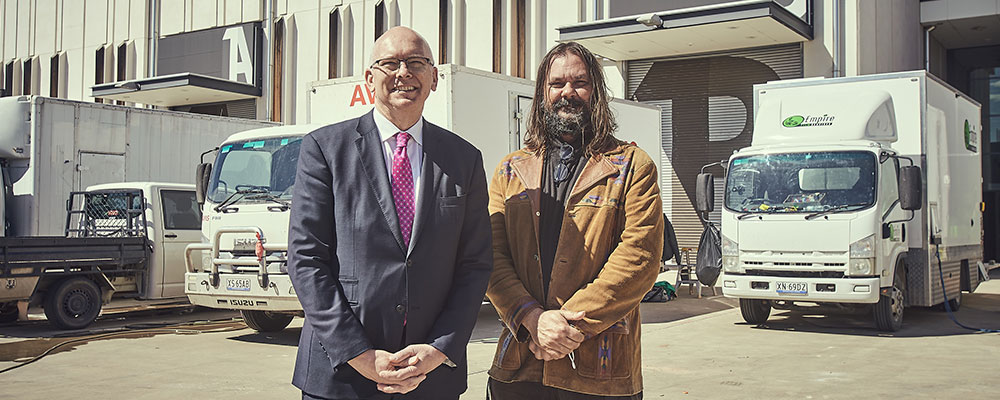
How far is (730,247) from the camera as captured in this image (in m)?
11.5

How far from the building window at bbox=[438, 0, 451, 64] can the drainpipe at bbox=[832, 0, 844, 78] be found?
9.93 meters

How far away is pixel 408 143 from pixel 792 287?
29.0 ft

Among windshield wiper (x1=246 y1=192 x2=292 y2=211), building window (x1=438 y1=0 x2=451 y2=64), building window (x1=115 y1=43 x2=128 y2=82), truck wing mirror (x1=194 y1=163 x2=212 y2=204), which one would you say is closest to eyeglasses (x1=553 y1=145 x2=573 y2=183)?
windshield wiper (x1=246 y1=192 x2=292 y2=211)

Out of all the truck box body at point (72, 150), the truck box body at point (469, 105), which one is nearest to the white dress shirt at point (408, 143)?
the truck box body at point (469, 105)

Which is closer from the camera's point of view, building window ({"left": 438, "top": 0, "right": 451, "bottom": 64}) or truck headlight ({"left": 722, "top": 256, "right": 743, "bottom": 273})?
truck headlight ({"left": 722, "top": 256, "right": 743, "bottom": 273})

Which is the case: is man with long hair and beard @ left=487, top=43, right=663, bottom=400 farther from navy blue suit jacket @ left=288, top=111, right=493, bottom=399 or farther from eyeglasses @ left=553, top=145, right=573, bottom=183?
navy blue suit jacket @ left=288, top=111, right=493, bottom=399

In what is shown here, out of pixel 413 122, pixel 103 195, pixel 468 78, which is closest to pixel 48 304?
pixel 103 195

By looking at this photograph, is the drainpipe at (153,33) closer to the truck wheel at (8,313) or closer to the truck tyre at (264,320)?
the truck wheel at (8,313)

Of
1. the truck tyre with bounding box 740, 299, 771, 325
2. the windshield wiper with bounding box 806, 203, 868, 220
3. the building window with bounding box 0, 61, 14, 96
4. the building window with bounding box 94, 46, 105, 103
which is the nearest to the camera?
the windshield wiper with bounding box 806, 203, 868, 220

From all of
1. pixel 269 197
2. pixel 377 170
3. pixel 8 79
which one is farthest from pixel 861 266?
pixel 8 79

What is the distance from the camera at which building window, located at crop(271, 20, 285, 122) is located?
27438 millimetres

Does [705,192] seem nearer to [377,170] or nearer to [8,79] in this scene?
[377,170]

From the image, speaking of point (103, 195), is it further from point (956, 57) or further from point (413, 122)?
point (956, 57)

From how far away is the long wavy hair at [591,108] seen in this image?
3332mm
